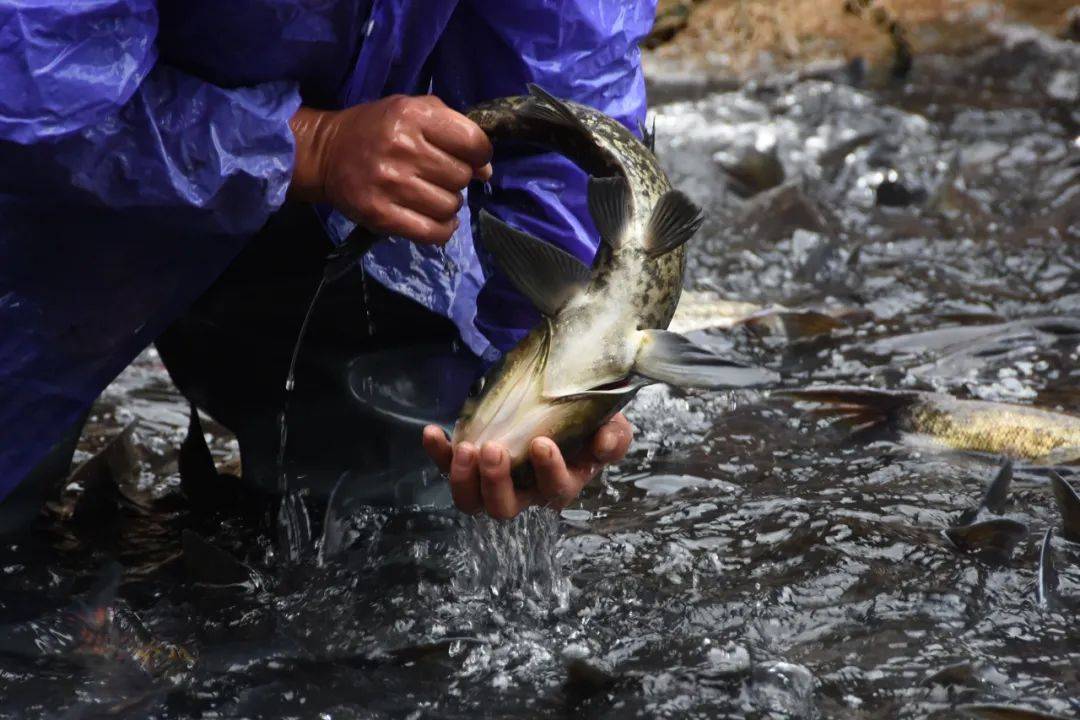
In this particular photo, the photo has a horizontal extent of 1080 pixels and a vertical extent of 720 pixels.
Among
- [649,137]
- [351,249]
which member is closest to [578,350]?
[351,249]

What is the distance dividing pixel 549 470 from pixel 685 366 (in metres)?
0.29

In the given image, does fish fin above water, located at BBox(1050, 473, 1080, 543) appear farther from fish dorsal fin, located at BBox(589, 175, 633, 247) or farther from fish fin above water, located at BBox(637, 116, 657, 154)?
fish dorsal fin, located at BBox(589, 175, 633, 247)

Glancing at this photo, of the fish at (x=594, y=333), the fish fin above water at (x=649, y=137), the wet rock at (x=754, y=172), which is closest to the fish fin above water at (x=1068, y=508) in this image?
the fish at (x=594, y=333)

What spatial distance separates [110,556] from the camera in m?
3.03

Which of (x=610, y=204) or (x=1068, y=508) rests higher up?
(x=610, y=204)

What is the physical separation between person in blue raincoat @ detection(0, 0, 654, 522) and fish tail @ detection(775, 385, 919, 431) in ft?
3.72

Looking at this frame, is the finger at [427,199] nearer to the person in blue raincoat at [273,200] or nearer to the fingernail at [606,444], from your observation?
the person in blue raincoat at [273,200]

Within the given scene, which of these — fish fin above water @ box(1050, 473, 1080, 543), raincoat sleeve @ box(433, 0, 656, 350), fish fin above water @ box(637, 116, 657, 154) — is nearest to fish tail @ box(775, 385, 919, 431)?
fish fin above water @ box(1050, 473, 1080, 543)

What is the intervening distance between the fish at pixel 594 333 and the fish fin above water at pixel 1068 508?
42.6 inches

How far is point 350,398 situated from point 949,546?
1378mm

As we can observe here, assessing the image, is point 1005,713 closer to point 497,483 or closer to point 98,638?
point 497,483

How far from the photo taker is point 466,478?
7.37 feet

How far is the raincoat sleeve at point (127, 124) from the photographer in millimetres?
2143

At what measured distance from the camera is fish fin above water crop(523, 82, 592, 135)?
2.28m
